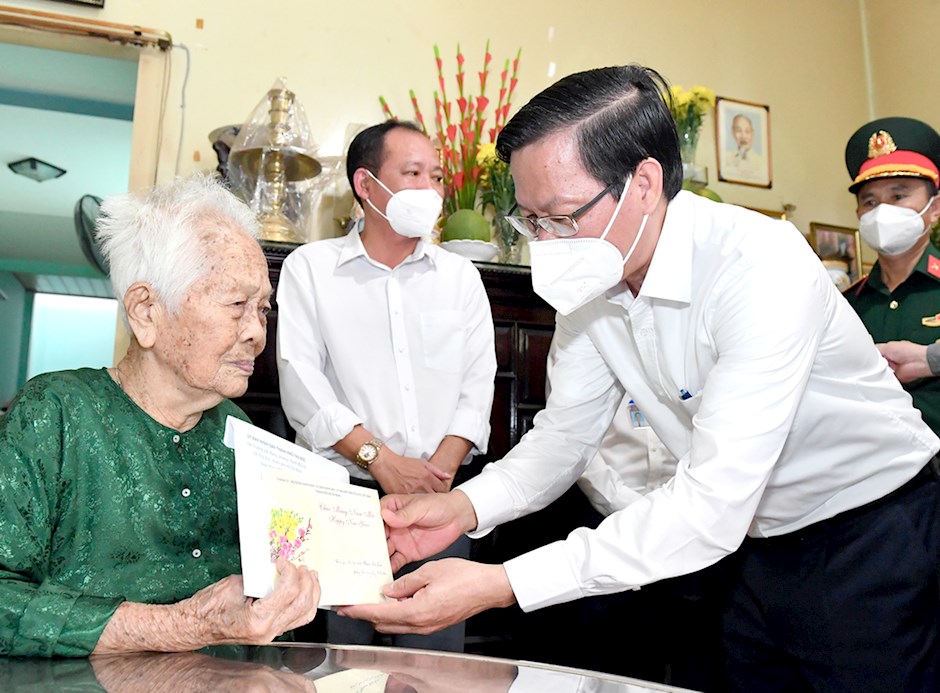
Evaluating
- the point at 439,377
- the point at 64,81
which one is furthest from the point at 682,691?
the point at 64,81

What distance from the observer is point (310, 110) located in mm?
3535

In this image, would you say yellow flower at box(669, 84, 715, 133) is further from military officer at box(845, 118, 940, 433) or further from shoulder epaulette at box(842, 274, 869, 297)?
shoulder epaulette at box(842, 274, 869, 297)

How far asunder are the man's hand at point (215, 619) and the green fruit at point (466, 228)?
84.5 inches

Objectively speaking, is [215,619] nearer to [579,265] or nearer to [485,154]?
[579,265]

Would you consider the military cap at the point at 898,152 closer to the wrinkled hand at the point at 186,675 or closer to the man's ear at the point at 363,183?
the man's ear at the point at 363,183

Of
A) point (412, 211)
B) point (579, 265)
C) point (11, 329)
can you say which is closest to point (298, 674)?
point (579, 265)

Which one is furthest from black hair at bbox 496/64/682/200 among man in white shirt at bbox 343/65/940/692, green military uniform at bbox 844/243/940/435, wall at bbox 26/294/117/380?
wall at bbox 26/294/117/380

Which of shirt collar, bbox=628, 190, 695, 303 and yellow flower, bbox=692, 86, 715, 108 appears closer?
shirt collar, bbox=628, 190, 695, 303

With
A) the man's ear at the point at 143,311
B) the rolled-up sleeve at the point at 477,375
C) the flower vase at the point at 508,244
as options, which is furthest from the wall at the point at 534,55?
the man's ear at the point at 143,311

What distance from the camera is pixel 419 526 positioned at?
166 cm

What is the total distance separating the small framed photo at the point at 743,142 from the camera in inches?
165

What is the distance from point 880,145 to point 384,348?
1745 millimetres

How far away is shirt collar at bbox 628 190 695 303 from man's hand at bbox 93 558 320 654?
0.79 meters

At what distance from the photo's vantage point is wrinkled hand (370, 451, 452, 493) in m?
2.30
